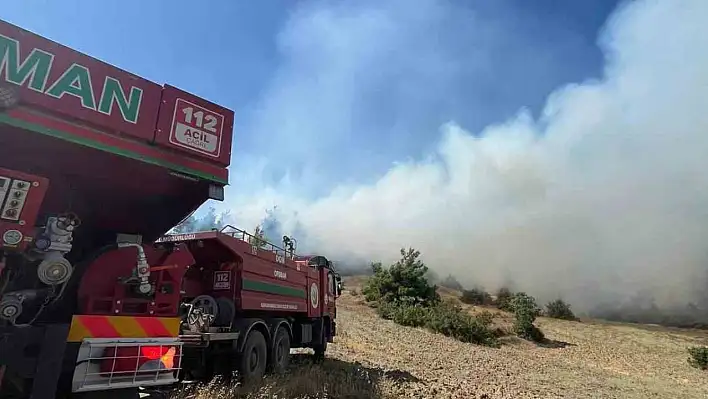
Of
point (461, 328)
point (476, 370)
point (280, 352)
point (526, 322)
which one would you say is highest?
point (526, 322)

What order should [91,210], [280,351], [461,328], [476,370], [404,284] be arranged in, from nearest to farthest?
[91,210]
[280,351]
[476,370]
[461,328]
[404,284]

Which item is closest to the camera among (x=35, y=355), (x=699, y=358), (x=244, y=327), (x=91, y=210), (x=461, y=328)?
(x=35, y=355)

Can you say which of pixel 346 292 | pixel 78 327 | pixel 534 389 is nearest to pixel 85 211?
pixel 78 327

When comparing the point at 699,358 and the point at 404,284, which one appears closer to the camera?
the point at 699,358

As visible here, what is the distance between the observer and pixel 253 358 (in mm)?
8398

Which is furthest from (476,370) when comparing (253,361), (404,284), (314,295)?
(404,284)

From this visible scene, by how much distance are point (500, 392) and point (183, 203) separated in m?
8.01

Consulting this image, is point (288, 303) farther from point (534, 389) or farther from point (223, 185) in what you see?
point (534, 389)

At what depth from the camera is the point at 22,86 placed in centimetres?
384

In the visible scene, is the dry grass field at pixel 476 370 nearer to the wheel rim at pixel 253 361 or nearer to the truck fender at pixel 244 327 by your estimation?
the wheel rim at pixel 253 361

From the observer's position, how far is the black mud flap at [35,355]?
3.93 meters

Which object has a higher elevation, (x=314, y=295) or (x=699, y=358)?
(x=314, y=295)

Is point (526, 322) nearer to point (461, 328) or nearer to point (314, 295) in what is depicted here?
point (461, 328)

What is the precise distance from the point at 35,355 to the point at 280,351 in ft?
19.8
